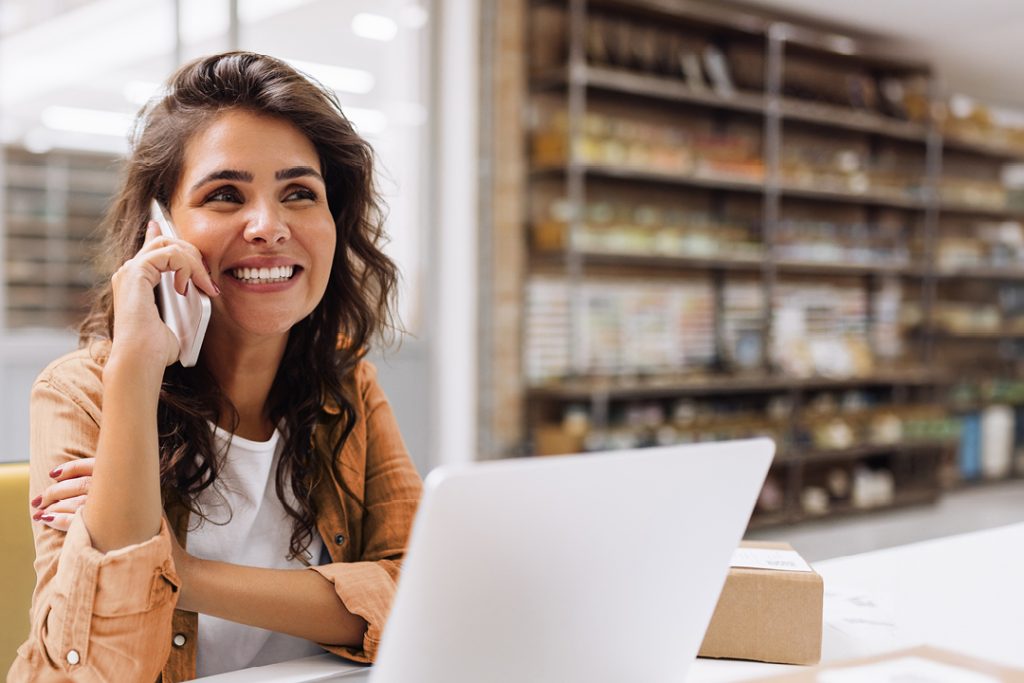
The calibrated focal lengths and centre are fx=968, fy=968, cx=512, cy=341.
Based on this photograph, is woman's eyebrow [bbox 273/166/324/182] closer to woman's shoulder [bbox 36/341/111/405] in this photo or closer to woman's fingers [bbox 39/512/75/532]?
woman's shoulder [bbox 36/341/111/405]

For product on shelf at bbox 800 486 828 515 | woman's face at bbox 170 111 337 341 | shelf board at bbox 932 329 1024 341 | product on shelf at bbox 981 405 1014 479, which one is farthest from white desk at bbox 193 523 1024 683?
product on shelf at bbox 981 405 1014 479

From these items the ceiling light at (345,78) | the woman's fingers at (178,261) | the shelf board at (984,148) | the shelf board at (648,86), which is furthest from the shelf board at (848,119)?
the woman's fingers at (178,261)

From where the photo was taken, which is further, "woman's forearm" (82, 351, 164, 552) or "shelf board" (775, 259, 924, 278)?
"shelf board" (775, 259, 924, 278)

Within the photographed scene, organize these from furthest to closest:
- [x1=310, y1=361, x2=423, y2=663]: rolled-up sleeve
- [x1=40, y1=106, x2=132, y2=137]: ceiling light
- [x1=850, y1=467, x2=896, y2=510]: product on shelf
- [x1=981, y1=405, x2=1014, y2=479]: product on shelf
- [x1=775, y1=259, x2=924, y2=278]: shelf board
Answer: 1. [x1=981, y1=405, x2=1014, y2=479]: product on shelf
2. [x1=850, y1=467, x2=896, y2=510]: product on shelf
3. [x1=775, y1=259, x2=924, y2=278]: shelf board
4. [x1=40, y1=106, x2=132, y2=137]: ceiling light
5. [x1=310, y1=361, x2=423, y2=663]: rolled-up sleeve

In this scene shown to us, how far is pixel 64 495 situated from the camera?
3.66 ft

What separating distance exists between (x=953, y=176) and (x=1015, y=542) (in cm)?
608

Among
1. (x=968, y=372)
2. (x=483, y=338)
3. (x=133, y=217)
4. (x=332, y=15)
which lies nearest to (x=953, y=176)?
(x=968, y=372)

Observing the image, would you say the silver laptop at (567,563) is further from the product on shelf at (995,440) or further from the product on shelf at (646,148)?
the product on shelf at (995,440)

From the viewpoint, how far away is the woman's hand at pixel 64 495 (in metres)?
1.09

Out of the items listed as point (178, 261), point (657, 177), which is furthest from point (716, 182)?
point (178, 261)

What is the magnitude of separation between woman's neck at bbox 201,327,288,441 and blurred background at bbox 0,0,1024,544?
2.39 meters

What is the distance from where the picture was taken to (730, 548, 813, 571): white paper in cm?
116

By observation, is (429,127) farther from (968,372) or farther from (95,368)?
(968,372)

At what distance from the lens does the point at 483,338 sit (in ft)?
14.9
